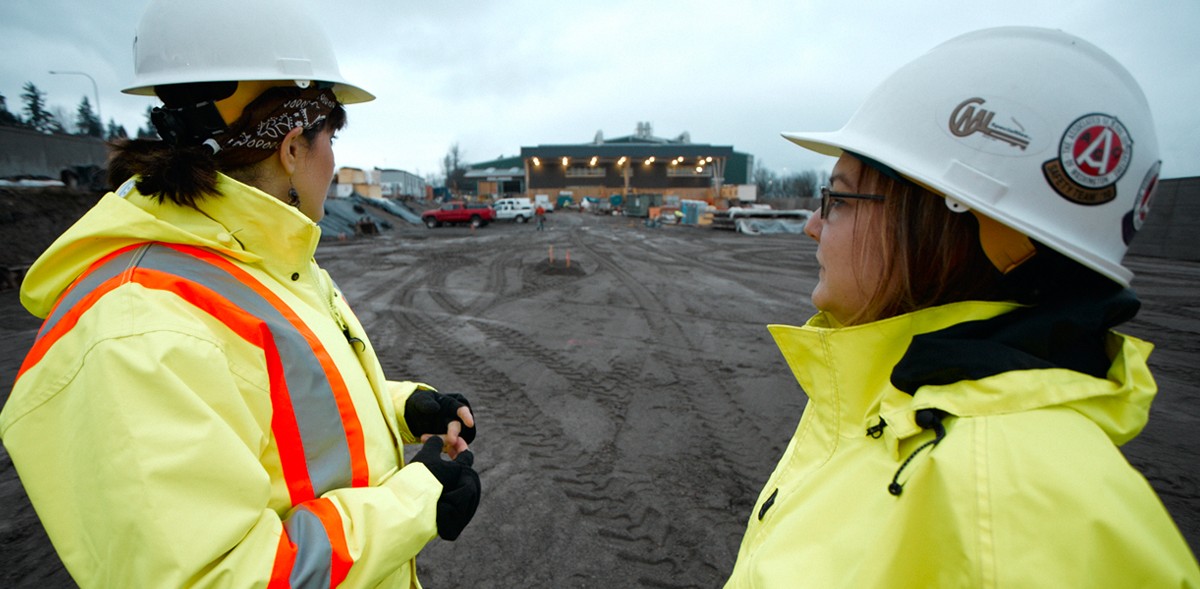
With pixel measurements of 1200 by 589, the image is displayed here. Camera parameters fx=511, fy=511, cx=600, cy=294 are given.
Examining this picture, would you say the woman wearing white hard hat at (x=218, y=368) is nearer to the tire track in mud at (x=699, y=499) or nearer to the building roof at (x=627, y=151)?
the tire track in mud at (x=699, y=499)

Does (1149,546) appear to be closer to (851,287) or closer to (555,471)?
(851,287)

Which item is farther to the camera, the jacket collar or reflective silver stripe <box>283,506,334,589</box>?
the jacket collar

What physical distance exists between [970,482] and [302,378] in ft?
4.95

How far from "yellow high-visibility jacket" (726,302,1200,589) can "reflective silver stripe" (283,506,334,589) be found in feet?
3.21

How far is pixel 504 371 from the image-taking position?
647 cm

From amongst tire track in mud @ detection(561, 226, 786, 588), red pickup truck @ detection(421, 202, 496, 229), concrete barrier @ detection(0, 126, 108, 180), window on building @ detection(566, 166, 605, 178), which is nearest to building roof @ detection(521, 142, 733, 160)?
window on building @ detection(566, 166, 605, 178)

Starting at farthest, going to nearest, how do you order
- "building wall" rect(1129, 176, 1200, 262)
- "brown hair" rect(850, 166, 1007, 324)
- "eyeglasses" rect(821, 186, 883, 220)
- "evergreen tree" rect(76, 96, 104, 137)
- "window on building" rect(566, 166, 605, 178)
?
1. "window on building" rect(566, 166, 605, 178)
2. "evergreen tree" rect(76, 96, 104, 137)
3. "building wall" rect(1129, 176, 1200, 262)
4. "eyeglasses" rect(821, 186, 883, 220)
5. "brown hair" rect(850, 166, 1007, 324)

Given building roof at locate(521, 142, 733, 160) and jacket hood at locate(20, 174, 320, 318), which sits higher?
building roof at locate(521, 142, 733, 160)

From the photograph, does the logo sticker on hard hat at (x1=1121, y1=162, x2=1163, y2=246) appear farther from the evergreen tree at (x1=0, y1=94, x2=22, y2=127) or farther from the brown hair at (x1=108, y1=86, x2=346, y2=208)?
the evergreen tree at (x1=0, y1=94, x2=22, y2=127)

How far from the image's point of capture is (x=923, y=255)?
127 centimetres

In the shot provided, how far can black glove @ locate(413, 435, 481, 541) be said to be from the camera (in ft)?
4.89

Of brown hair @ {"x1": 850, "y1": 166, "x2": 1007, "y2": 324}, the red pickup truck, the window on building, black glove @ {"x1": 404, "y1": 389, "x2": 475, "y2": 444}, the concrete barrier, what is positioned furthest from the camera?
the window on building

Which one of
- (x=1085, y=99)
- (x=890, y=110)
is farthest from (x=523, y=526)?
(x=1085, y=99)

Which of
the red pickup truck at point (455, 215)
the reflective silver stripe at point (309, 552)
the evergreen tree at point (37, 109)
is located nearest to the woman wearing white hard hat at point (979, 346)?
the reflective silver stripe at point (309, 552)
